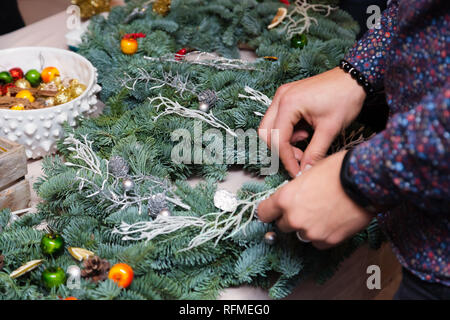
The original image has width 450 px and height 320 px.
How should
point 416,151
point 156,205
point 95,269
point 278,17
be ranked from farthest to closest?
point 278,17 → point 156,205 → point 95,269 → point 416,151

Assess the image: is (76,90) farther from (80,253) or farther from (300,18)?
(300,18)

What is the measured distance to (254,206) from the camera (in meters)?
0.78

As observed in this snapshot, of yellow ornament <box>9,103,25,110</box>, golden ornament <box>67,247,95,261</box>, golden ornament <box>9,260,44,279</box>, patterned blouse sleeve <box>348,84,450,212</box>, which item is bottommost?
golden ornament <box>67,247,95,261</box>

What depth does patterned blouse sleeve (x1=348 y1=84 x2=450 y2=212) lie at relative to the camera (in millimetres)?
478

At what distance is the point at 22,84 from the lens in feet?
3.70

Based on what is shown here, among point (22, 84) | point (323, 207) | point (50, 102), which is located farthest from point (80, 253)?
point (22, 84)

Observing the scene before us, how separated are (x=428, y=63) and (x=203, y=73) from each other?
0.63 meters

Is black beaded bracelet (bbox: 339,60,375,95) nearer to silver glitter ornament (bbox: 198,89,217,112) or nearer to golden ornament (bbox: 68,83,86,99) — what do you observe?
silver glitter ornament (bbox: 198,89,217,112)

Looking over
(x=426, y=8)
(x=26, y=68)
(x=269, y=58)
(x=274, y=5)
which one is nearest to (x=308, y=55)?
(x=269, y=58)

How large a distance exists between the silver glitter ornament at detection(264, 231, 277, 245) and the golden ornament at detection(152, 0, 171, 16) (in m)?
0.90

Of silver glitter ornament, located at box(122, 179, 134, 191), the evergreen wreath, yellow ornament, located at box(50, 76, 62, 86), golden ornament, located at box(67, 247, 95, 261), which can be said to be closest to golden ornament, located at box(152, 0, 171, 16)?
the evergreen wreath

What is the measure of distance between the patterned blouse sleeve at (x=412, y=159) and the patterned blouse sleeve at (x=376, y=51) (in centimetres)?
27

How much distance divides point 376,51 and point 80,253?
1.84 ft

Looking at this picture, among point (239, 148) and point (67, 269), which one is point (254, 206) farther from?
point (67, 269)
